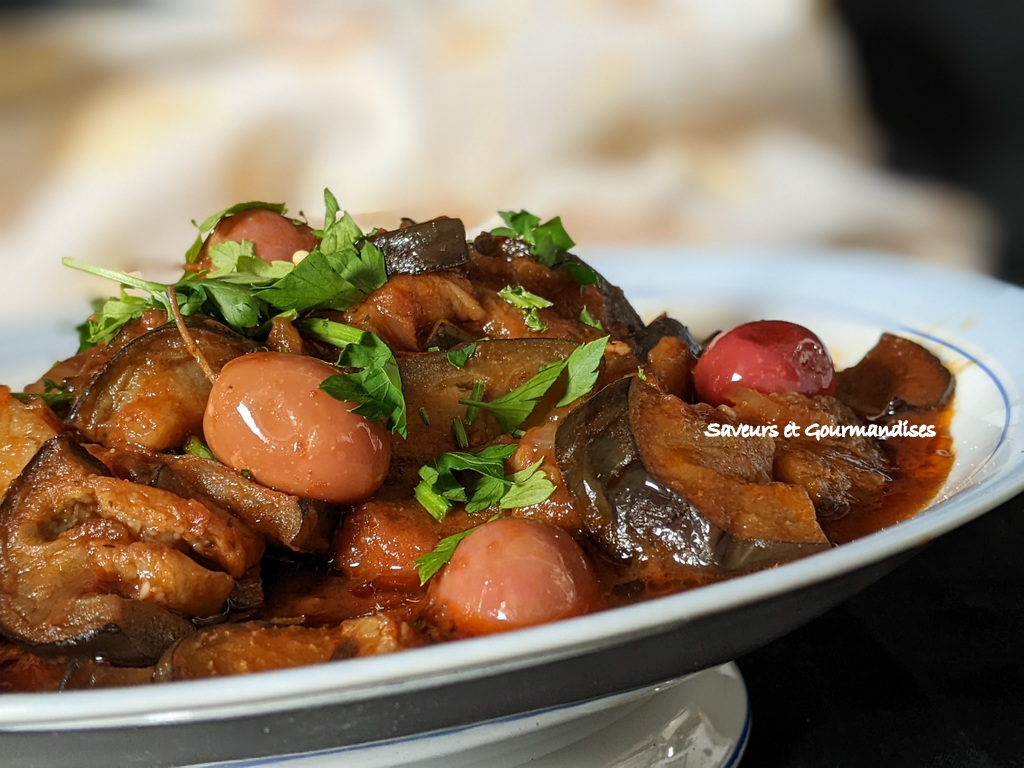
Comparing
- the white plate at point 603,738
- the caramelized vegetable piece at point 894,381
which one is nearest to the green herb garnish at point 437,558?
the white plate at point 603,738

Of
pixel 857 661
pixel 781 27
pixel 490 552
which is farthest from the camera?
pixel 781 27

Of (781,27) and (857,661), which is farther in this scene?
(781,27)

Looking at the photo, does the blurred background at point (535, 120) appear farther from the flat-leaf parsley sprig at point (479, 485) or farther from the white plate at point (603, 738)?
the white plate at point (603, 738)

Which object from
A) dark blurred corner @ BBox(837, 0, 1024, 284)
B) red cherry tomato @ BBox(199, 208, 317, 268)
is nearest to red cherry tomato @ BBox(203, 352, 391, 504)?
red cherry tomato @ BBox(199, 208, 317, 268)

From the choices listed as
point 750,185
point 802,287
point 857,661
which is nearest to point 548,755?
point 857,661

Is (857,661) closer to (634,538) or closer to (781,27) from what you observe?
(634,538)

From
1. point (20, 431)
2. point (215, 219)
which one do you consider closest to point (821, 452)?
point (215, 219)
